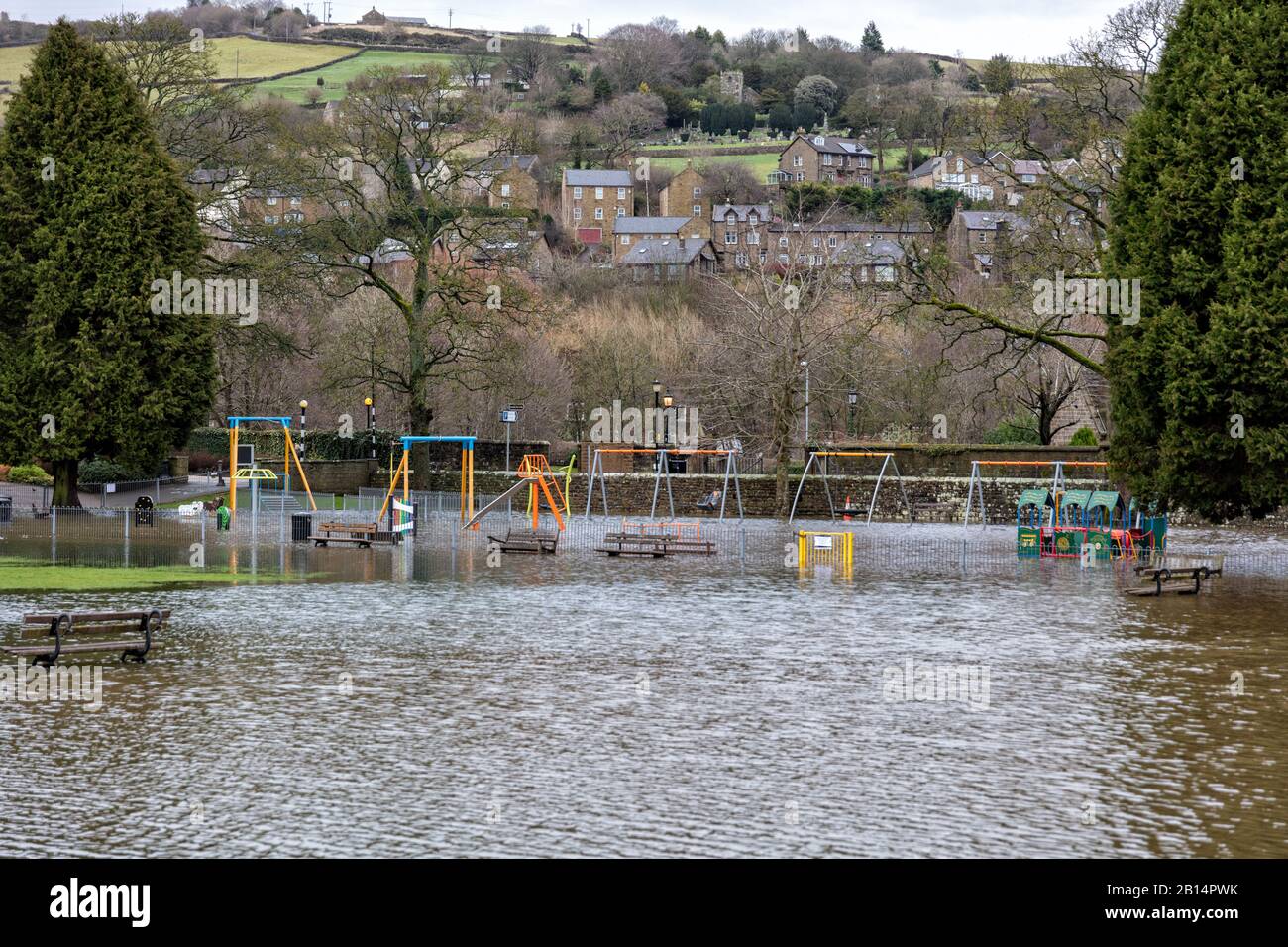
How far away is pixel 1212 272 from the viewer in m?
31.4

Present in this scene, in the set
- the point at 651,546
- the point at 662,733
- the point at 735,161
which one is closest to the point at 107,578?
the point at 651,546

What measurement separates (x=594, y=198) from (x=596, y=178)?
7.28ft

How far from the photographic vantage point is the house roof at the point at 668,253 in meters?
124

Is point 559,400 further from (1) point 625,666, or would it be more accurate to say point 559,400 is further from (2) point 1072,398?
(1) point 625,666

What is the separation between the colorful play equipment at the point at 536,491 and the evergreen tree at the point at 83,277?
11.1 m

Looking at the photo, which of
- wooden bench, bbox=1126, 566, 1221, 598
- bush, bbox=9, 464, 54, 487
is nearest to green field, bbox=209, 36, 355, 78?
bush, bbox=9, 464, 54, 487

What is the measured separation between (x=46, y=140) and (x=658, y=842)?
42.2 metres

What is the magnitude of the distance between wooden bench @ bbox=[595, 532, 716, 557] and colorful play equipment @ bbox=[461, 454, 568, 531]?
2.95 meters

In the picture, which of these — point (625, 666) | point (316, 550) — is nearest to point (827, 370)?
point (316, 550)

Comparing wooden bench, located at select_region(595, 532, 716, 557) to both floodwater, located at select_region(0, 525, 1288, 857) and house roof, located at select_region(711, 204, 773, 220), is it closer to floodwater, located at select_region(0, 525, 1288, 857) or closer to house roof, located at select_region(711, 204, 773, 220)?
floodwater, located at select_region(0, 525, 1288, 857)

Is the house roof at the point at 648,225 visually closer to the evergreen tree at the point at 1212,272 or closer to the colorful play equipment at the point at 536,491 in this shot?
the colorful play equipment at the point at 536,491

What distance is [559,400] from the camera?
7719cm

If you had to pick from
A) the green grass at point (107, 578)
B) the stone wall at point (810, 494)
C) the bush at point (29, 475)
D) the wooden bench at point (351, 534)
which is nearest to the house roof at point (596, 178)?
the stone wall at point (810, 494)

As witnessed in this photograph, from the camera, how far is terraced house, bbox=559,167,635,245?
15625cm
